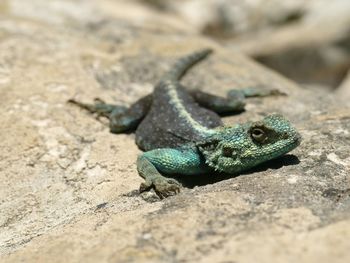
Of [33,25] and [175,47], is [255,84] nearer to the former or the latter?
[175,47]

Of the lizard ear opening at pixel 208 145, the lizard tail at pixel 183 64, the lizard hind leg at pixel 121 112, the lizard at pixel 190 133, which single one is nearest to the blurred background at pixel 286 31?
the lizard tail at pixel 183 64

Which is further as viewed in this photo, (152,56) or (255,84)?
(152,56)

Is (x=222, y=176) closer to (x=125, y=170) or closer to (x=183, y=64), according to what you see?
(x=125, y=170)

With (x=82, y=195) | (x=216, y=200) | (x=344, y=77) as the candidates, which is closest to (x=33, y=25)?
(x=82, y=195)

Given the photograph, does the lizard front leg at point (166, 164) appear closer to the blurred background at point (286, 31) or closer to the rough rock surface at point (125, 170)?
the rough rock surface at point (125, 170)

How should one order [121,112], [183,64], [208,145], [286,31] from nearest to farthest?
[208,145], [121,112], [183,64], [286,31]

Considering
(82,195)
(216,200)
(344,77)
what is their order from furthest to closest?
(344,77) → (82,195) → (216,200)

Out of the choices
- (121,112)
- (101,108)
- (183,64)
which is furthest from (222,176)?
(183,64)
